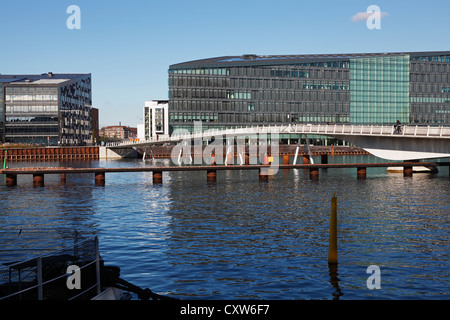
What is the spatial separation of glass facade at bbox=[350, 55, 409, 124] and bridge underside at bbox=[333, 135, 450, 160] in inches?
4275

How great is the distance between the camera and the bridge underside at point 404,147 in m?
65.0

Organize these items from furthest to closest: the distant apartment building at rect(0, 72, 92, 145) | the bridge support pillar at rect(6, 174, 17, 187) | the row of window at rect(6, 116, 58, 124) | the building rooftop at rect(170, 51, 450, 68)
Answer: the row of window at rect(6, 116, 58, 124), the distant apartment building at rect(0, 72, 92, 145), the building rooftop at rect(170, 51, 450, 68), the bridge support pillar at rect(6, 174, 17, 187)

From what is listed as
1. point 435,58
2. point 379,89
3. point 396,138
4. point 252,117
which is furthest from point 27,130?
point 396,138

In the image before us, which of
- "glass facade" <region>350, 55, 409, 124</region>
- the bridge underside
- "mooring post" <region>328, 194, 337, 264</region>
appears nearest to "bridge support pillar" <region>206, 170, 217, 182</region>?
the bridge underside

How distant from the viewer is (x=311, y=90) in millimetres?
175500

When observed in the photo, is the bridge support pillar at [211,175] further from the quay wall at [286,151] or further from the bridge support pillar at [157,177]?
the quay wall at [286,151]

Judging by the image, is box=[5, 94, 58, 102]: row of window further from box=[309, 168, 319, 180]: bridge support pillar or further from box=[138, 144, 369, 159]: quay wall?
box=[309, 168, 319, 180]: bridge support pillar

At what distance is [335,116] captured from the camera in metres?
179

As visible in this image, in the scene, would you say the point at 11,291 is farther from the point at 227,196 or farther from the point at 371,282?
the point at 227,196

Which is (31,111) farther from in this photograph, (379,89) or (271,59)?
(379,89)

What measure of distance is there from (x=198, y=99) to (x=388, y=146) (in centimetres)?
10358

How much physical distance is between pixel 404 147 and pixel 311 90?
108356 millimetres

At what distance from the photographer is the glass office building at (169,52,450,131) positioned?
16838 centimetres

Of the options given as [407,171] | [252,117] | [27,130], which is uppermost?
[252,117]
